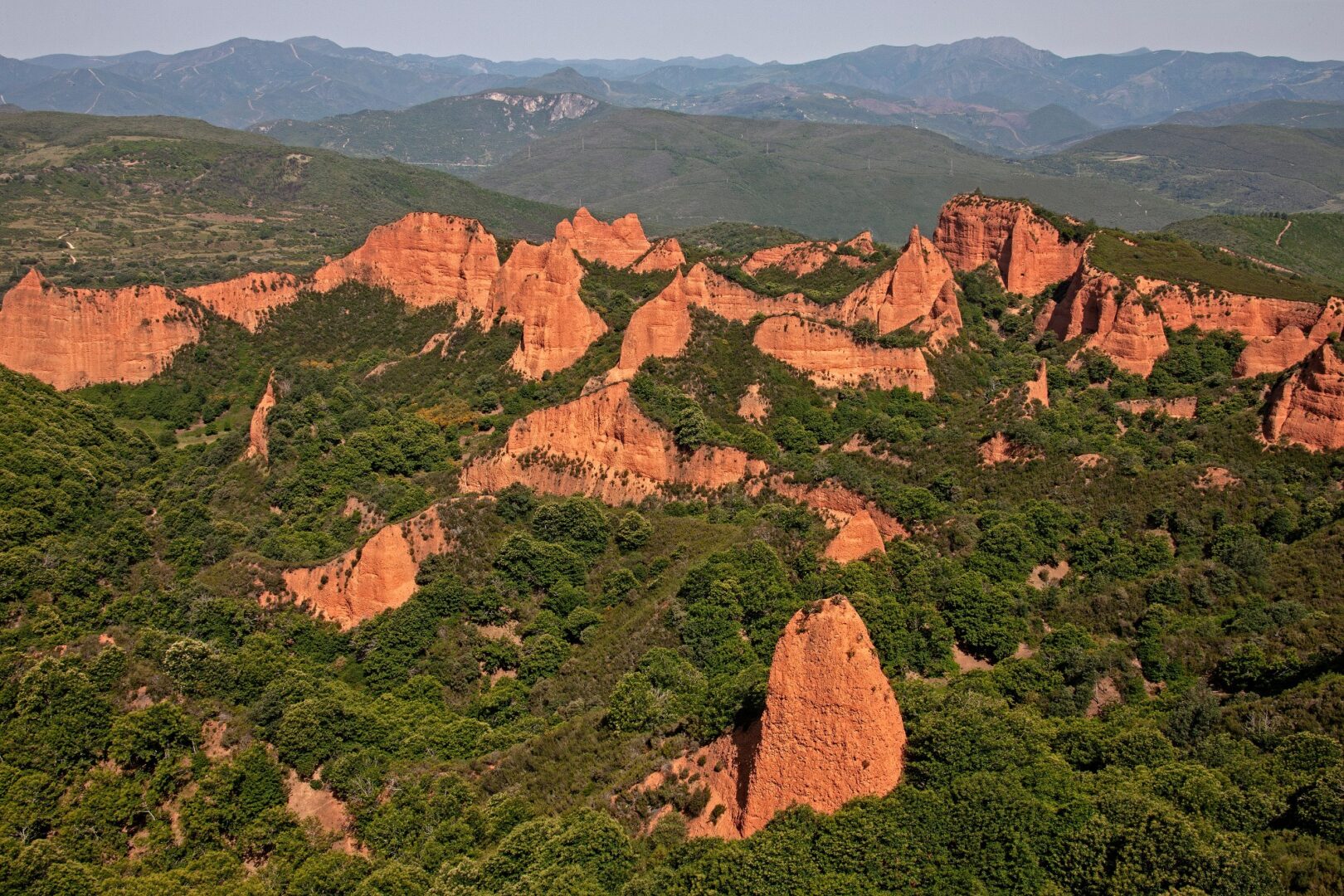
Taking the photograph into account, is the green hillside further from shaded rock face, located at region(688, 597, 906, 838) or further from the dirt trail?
shaded rock face, located at region(688, 597, 906, 838)

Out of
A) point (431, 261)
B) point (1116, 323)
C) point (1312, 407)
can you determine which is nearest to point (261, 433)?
point (431, 261)

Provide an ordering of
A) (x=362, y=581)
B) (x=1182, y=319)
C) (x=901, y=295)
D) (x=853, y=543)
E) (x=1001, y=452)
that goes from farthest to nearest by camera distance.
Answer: (x=901, y=295)
(x=1182, y=319)
(x=1001, y=452)
(x=362, y=581)
(x=853, y=543)

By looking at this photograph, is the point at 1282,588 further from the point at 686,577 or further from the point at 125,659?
the point at 125,659

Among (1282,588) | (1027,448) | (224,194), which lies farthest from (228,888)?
(224,194)

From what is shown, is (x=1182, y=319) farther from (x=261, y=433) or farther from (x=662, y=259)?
(x=261, y=433)

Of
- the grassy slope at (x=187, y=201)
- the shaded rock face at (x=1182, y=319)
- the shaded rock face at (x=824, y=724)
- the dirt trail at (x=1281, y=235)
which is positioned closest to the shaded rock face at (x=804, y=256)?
the shaded rock face at (x=1182, y=319)
